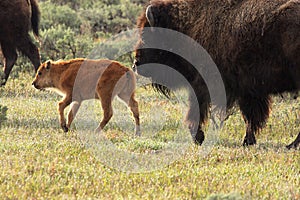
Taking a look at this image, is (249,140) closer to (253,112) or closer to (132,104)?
(253,112)

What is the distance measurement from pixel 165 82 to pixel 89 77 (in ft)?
3.45

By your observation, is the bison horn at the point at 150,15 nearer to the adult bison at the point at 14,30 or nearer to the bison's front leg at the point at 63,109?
the bison's front leg at the point at 63,109

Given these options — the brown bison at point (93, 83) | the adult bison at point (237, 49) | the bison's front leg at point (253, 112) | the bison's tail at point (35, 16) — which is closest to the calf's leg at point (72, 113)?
the brown bison at point (93, 83)

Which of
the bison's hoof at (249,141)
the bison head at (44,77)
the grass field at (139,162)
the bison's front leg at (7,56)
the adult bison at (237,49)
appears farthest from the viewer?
the bison's front leg at (7,56)

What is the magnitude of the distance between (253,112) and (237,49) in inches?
40.0

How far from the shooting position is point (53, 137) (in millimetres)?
8383

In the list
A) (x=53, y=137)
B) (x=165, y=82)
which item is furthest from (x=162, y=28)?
(x=53, y=137)

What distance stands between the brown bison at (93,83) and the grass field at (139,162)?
12.7 inches

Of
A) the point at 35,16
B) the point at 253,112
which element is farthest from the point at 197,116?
the point at 35,16

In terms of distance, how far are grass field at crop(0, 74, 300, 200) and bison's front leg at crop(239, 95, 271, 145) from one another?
19 cm

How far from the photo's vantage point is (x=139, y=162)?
23.3 ft

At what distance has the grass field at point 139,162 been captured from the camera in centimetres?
587

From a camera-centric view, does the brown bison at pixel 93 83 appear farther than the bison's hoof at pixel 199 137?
Yes

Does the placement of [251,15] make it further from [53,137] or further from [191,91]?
[53,137]
